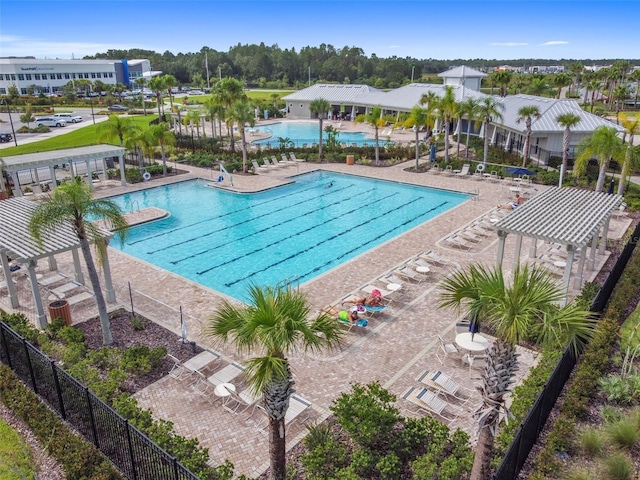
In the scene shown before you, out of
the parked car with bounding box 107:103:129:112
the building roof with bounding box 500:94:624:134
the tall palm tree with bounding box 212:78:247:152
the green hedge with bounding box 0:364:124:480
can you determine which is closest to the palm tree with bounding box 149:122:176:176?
the tall palm tree with bounding box 212:78:247:152

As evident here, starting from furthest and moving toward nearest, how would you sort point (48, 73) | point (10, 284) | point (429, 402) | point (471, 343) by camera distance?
1. point (48, 73)
2. point (10, 284)
3. point (471, 343)
4. point (429, 402)

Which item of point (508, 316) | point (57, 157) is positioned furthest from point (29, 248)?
point (57, 157)

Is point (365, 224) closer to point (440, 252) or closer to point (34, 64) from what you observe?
point (440, 252)

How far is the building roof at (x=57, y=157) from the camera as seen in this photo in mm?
25391

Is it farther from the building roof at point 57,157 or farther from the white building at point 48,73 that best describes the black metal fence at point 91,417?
the white building at point 48,73

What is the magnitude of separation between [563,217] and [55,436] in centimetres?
1548

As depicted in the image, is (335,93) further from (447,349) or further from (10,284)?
(447,349)

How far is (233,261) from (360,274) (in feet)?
18.5

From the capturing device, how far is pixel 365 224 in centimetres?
2452

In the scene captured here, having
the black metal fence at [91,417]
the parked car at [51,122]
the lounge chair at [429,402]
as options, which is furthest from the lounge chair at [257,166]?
the parked car at [51,122]

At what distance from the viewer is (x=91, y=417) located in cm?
940

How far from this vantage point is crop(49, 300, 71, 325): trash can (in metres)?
13.6

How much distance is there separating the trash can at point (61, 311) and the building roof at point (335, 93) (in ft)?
161

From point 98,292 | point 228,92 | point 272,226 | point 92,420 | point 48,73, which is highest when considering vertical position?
point 48,73
